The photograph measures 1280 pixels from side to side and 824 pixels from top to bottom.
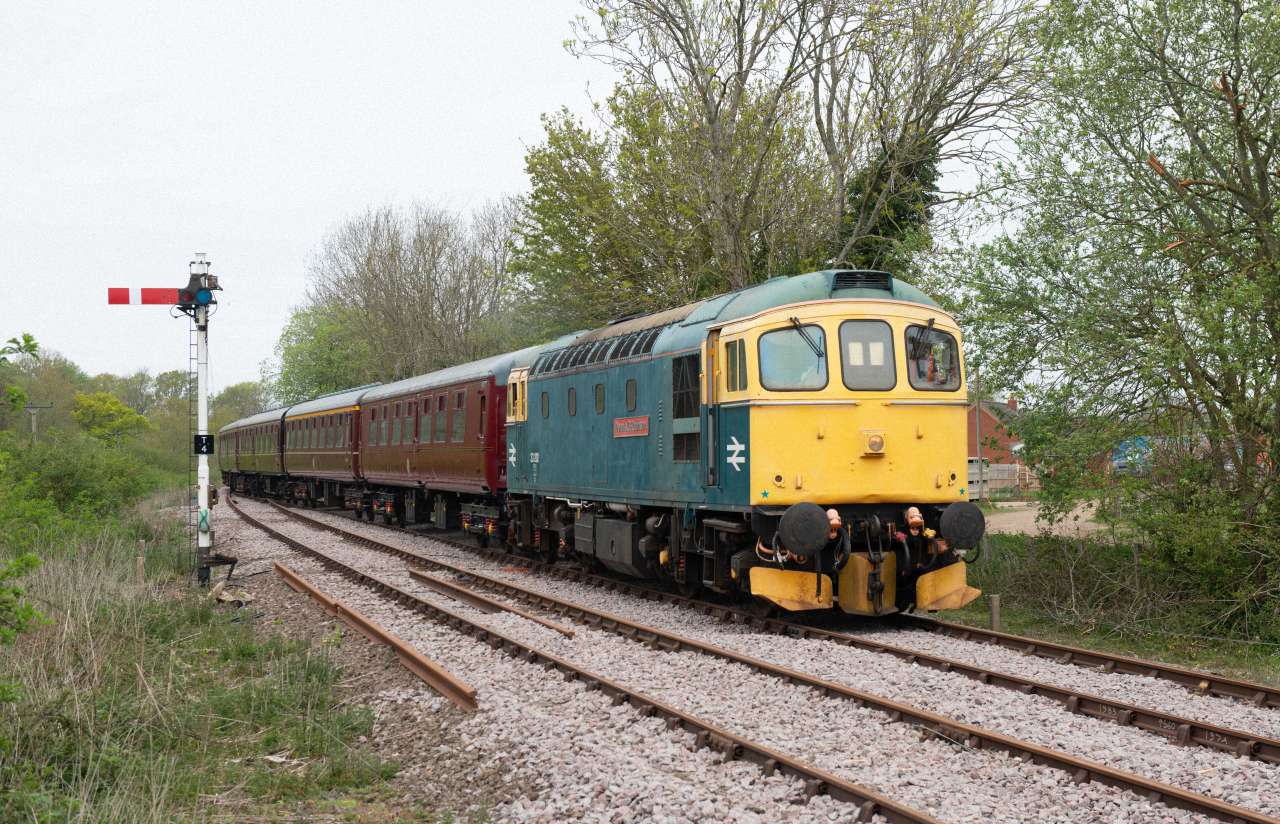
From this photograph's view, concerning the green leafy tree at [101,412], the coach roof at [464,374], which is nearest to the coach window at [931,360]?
the coach roof at [464,374]

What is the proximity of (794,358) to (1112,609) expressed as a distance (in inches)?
173

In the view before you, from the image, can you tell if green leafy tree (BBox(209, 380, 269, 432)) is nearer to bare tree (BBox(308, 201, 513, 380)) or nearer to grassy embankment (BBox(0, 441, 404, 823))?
bare tree (BBox(308, 201, 513, 380))

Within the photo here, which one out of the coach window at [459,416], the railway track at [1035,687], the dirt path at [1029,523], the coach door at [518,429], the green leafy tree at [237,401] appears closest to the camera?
the railway track at [1035,687]

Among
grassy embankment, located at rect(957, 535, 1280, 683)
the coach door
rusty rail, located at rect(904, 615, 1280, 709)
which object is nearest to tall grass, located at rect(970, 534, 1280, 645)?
grassy embankment, located at rect(957, 535, 1280, 683)

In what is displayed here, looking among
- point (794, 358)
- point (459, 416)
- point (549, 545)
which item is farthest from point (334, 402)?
point (794, 358)

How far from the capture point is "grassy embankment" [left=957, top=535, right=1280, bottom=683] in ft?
34.8

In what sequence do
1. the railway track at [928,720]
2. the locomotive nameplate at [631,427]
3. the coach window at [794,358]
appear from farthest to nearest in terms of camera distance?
the locomotive nameplate at [631,427] → the coach window at [794,358] → the railway track at [928,720]

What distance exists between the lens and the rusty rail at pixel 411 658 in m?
8.38

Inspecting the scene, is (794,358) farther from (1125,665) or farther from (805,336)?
(1125,665)

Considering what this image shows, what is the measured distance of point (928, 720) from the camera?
24.1 feet

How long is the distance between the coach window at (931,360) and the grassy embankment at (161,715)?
6178 millimetres

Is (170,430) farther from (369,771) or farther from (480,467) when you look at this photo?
(369,771)

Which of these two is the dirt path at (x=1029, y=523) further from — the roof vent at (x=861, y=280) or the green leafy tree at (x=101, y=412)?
the green leafy tree at (x=101, y=412)

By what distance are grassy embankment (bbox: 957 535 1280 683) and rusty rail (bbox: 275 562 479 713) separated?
20.5 ft
